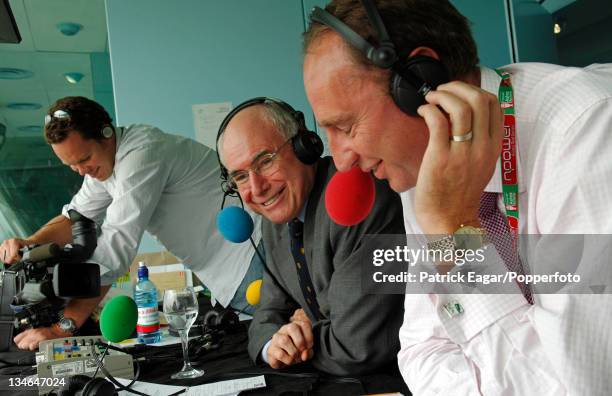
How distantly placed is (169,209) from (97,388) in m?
1.45

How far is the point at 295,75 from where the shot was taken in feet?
11.0

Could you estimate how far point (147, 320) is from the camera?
5.99 feet

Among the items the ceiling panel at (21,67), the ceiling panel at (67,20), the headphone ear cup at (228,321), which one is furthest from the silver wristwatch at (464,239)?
the ceiling panel at (21,67)

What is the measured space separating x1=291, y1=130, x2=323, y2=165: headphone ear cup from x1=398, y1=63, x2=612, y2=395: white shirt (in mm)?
616

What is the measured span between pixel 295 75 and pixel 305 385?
8.18 ft

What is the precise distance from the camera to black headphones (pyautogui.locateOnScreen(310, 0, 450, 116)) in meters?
0.85

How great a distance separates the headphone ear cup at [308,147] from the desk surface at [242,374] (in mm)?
553

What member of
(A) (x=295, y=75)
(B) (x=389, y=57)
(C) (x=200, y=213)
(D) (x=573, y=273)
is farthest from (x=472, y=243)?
(A) (x=295, y=75)

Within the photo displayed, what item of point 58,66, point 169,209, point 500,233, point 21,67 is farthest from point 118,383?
point 21,67

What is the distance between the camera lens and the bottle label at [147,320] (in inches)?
71.7

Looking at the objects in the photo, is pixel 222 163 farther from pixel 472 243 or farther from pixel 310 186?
pixel 472 243

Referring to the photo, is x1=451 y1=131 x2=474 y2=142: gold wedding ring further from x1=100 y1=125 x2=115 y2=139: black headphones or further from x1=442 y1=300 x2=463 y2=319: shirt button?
x1=100 y1=125 x2=115 y2=139: black headphones

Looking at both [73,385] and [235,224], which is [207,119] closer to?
[235,224]

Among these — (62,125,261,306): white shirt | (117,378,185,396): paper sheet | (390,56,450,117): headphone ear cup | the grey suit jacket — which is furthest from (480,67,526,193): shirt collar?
(62,125,261,306): white shirt
